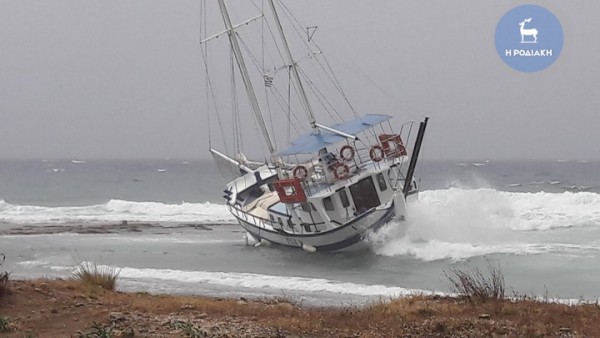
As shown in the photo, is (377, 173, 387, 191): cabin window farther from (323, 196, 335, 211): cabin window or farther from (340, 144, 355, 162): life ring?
(323, 196, 335, 211): cabin window

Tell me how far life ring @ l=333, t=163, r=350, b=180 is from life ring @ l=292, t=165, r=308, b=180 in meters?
1.28

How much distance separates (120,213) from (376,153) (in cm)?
3208

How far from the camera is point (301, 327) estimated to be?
9383 mm

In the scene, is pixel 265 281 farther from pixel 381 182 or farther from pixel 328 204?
pixel 381 182

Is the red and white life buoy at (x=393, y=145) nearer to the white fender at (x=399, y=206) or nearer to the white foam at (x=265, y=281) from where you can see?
the white fender at (x=399, y=206)

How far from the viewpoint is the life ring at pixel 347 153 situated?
26703 millimetres

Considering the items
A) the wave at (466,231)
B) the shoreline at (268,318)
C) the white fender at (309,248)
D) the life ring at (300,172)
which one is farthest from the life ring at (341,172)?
the shoreline at (268,318)

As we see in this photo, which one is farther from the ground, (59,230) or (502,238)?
(59,230)

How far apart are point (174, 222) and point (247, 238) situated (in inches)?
572

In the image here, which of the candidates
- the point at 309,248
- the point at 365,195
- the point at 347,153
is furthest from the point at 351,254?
the point at 347,153

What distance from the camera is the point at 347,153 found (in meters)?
26.9

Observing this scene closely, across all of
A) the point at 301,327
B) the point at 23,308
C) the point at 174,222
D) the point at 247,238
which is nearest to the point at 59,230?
the point at 174,222

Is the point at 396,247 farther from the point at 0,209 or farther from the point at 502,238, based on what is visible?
the point at 0,209

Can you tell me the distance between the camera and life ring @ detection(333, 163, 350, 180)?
25844 mm
